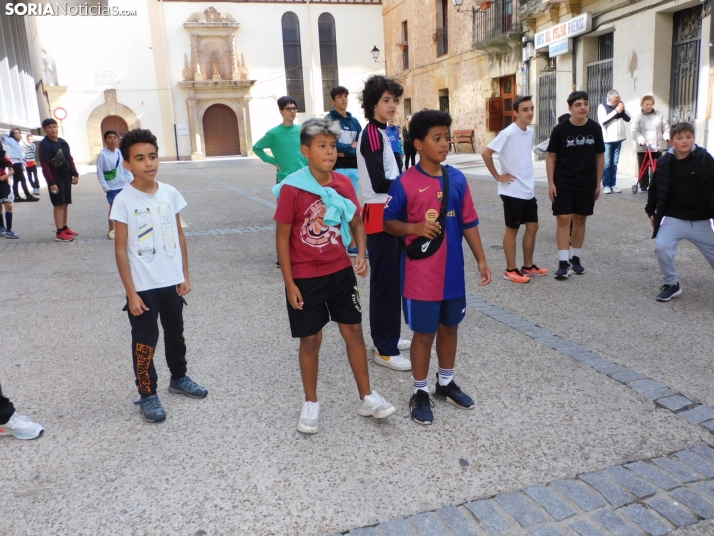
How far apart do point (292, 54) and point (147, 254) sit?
37774mm

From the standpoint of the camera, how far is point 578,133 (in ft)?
18.0

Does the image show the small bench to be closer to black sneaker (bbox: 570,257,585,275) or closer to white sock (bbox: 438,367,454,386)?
black sneaker (bbox: 570,257,585,275)

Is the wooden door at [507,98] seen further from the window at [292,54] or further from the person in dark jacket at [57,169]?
the window at [292,54]

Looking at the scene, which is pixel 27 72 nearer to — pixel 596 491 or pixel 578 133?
pixel 578 133

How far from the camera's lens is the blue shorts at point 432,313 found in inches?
117

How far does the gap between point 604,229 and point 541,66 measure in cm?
1275

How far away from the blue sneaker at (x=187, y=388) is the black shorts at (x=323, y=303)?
2.86 ft

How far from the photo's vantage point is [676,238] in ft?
16.0

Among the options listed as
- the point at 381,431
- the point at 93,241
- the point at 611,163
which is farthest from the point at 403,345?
the point at 611,163

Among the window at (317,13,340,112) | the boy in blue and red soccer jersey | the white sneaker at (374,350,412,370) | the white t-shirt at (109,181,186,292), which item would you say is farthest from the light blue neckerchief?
the window at (317,13,340,112)

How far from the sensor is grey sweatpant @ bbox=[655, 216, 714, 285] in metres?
4.75

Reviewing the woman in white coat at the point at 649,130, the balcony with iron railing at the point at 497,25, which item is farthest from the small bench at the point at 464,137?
the woman in white coat at the point at 649,130

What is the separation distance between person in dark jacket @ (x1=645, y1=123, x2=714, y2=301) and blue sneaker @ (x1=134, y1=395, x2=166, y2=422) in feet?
12.8

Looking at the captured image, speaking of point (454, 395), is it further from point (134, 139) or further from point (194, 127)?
point (194, 127)
